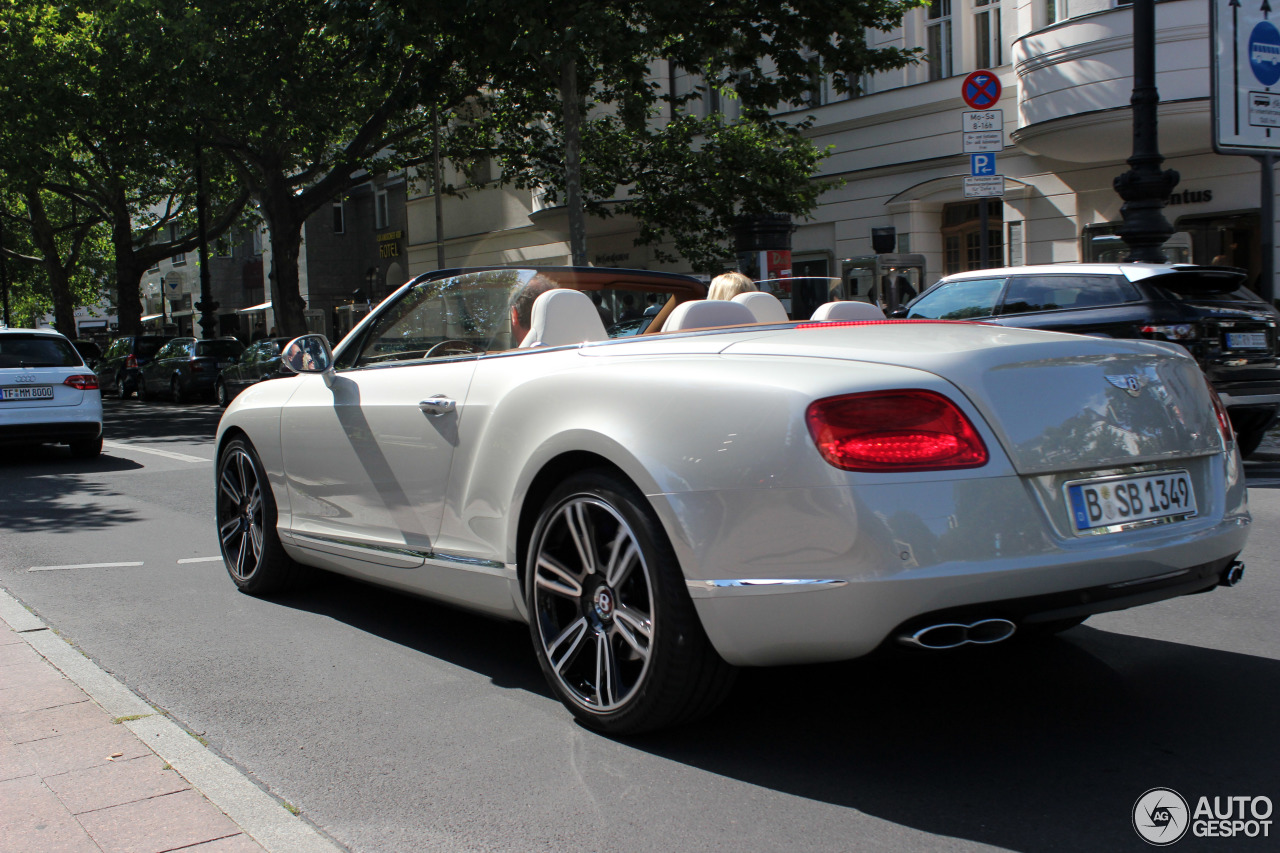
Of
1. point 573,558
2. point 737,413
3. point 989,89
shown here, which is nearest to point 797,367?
point 737,413

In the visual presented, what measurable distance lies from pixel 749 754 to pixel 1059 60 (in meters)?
18.0

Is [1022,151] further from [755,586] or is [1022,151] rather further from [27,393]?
[755,586]

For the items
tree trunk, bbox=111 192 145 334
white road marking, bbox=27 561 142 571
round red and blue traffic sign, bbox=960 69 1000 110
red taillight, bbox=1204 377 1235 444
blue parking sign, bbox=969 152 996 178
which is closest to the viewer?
red taillight, bbox=1204 377 1235 444

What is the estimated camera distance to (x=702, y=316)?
14.2 ft

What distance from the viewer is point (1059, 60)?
753 inches

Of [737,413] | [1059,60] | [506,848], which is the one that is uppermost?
[1059,60]

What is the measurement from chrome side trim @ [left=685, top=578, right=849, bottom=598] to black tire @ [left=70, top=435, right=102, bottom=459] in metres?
12.7

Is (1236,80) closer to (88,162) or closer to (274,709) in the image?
(274,709)

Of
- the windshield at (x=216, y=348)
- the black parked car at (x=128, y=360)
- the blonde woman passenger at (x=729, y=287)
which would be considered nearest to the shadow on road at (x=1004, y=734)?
the blonde woman passenger at (x=729, y=287)

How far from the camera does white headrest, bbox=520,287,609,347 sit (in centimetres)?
434

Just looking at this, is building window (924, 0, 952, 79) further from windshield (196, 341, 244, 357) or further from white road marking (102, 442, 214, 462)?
windshield (196, 341, 244, 357)

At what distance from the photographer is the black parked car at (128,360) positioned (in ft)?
107

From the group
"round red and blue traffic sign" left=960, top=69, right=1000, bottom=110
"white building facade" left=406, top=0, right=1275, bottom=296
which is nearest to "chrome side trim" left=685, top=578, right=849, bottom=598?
"round red and blue traffic sign" left=960, top=69, right=1000, bottom=110

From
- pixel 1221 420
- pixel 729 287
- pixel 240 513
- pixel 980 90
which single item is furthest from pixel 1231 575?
pixel 980 90
